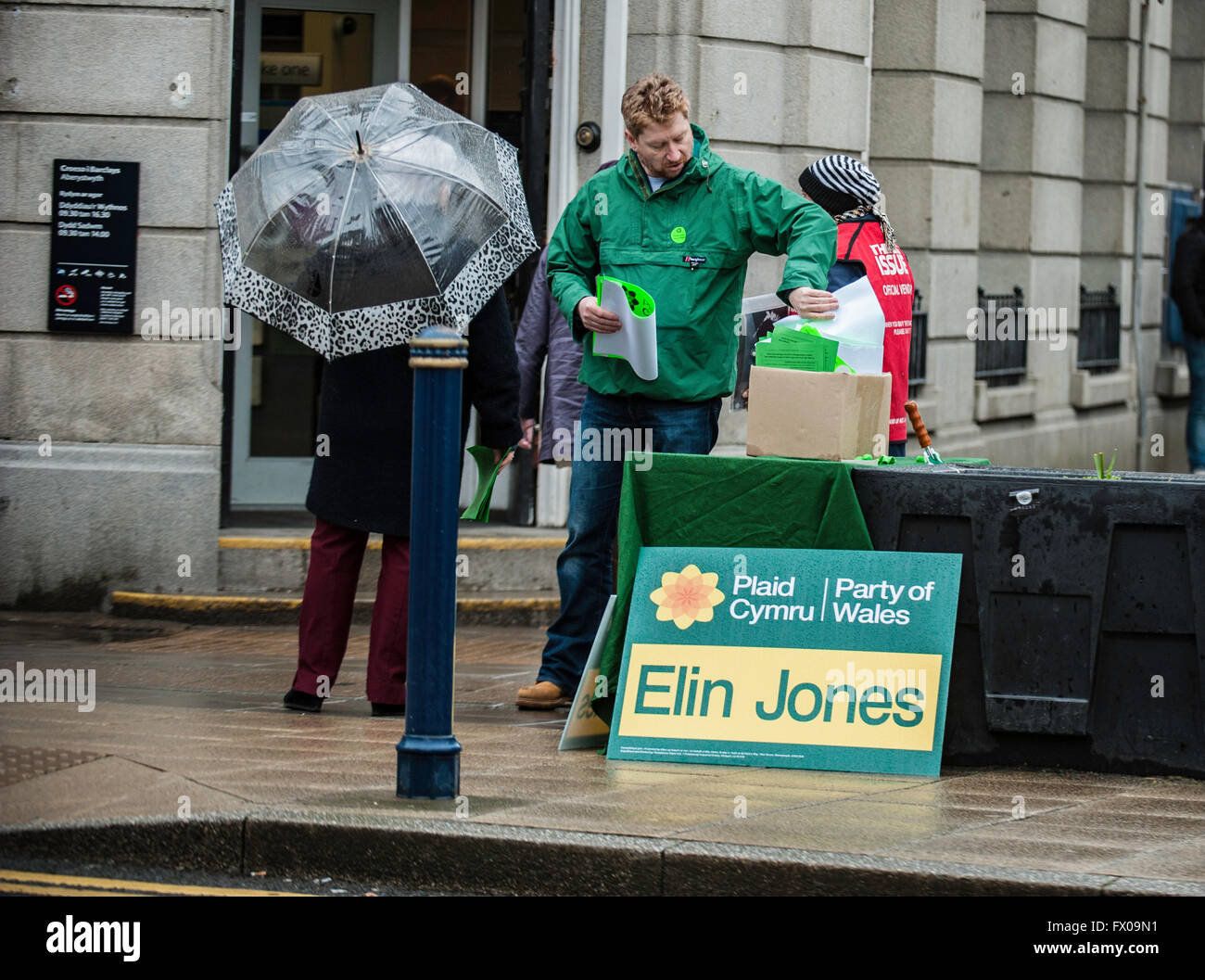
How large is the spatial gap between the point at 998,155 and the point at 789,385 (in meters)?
10.3

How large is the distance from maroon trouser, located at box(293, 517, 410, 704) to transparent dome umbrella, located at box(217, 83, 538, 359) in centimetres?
75

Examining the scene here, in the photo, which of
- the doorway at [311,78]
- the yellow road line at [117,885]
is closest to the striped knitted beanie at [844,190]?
the yellow road line at [117,885]

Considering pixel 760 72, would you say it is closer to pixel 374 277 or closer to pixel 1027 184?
pixel 374 277

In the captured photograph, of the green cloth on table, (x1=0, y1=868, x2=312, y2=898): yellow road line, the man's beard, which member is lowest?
(x1=0, y1=868, x2=312, y2=898): yellow road line

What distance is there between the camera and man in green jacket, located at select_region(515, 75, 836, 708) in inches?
264

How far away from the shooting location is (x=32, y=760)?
6.17m

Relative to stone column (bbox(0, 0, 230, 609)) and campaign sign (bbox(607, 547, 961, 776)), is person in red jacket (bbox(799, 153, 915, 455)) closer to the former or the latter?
campaign sign (bbox(607, 547, 961, 776))

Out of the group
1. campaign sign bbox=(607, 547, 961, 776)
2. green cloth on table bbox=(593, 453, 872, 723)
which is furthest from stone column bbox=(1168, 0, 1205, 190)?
campaign sign bbox=(607, 547, 961, 776)

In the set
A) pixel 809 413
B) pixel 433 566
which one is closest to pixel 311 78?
pixel 809 413

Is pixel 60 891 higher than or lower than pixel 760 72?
lower

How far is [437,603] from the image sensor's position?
547 cm

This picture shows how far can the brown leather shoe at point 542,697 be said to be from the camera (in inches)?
292

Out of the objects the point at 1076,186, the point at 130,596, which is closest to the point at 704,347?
the point at 130,596

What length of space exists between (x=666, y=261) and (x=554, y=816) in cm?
227
